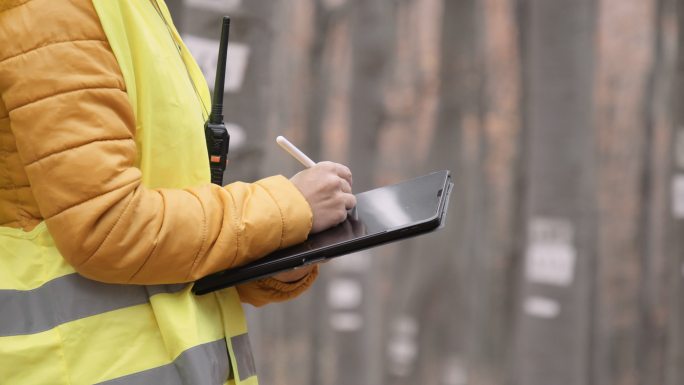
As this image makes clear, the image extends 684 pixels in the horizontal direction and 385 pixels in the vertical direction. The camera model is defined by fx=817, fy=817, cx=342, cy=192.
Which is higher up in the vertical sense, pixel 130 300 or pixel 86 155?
pixel 86 155

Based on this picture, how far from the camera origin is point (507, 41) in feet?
8.50

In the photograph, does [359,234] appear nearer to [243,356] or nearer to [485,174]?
[243,356]

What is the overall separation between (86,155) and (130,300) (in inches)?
6.5

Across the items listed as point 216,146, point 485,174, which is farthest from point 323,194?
point 485,174

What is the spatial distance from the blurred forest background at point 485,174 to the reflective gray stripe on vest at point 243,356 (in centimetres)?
121

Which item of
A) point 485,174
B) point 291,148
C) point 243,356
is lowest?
point 243,356

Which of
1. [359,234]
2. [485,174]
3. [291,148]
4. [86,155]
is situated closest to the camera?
[86,155]

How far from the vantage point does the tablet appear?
2.77 feet

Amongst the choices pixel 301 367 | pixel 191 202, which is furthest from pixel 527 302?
pixel 191 202

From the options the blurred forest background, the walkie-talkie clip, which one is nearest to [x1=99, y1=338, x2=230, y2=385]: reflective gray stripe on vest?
the walkie-talkie clip

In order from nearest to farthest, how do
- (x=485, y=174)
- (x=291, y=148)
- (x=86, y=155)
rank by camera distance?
(x=86, y=155)
(x=291, y=148)
(x=485, y=174)

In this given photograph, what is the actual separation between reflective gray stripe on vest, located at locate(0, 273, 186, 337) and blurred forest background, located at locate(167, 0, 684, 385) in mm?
1347

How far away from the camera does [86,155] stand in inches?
29.8

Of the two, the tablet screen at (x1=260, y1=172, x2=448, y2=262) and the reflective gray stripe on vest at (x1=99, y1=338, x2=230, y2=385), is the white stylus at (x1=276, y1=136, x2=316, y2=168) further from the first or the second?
the reflective gray stripe on vest at (x1=99, y1=338, x2=230, y2=385)
